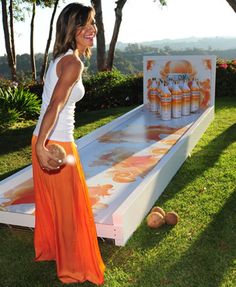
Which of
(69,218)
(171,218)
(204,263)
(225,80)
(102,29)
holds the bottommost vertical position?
(204,263)

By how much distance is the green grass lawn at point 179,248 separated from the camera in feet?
9.68

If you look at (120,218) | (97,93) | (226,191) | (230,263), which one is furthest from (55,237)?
(97,93)

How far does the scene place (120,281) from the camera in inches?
115

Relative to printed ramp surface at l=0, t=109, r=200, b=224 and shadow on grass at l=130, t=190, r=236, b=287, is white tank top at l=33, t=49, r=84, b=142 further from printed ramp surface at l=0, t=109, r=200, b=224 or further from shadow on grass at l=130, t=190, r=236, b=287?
shadow on grass at l=130, t=190, r=236, b=287

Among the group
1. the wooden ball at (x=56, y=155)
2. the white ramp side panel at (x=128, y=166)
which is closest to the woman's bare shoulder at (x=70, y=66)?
the wooden ball at (x=56, y=155)

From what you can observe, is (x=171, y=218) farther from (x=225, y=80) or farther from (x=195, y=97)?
(x=225, y=80)

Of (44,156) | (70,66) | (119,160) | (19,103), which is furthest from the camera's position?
(19,103)

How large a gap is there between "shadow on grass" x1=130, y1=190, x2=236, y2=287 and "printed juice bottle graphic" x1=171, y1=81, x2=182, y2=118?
332 centimetres

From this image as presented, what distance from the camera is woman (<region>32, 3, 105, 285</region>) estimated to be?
7.28 feet

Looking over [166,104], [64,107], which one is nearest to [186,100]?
[166,104]

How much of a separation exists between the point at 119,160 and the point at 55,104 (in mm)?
2693

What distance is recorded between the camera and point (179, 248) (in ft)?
10.9

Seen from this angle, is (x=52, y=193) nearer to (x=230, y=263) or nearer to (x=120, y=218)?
(x=120, y=218)

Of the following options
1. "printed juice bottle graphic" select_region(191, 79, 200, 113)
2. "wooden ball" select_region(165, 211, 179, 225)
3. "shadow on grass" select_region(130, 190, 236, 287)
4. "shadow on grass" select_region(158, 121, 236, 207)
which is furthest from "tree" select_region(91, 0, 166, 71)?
"shadow on grass" select_region(130, 190, 236, 287)
